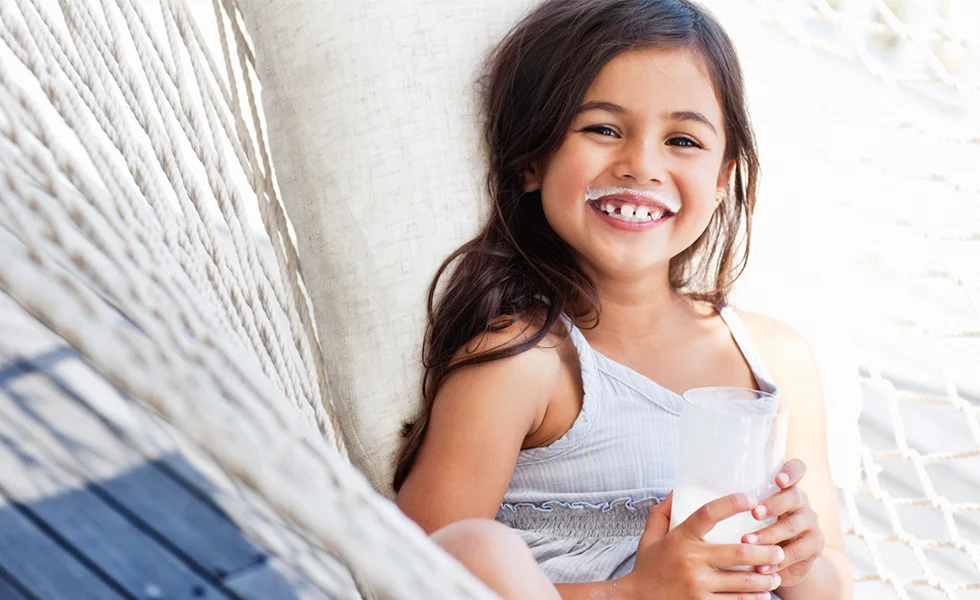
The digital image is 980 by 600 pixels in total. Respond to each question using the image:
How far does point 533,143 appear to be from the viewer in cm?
103

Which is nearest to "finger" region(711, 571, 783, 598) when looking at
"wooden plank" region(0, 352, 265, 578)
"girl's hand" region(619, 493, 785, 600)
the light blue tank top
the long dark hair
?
"girl's hand" region(619, 493, 785, 600)

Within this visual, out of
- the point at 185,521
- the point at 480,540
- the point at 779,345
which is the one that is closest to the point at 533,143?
the point at 779,345

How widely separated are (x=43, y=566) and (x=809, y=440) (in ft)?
2.86

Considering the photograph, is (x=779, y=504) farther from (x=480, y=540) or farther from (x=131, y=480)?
(x=131, y=480)

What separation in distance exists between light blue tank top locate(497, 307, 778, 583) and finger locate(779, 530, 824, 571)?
0.15 m

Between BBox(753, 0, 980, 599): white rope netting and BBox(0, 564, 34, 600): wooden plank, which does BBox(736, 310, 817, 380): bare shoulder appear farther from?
BBox(0, 564, 34, 600): wooden plank

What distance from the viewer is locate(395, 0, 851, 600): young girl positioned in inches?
35.9

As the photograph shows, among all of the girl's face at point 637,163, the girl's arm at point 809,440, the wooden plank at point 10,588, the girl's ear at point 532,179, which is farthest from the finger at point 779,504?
the wooden plank at point 10,588

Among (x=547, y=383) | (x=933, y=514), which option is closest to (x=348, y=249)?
(x=547, y=383)

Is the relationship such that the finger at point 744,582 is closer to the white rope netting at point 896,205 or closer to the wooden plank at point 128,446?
the white rope netting at point 896,205

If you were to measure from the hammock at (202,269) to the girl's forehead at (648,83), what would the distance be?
1.06ft

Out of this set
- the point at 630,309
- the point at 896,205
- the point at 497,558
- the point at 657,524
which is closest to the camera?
the point at 497,558

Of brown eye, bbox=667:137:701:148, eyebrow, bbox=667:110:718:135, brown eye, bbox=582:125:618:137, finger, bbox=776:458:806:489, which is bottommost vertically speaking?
finger, bbox=776:458:806:489

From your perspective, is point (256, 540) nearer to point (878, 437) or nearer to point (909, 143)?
point (909, 143)
